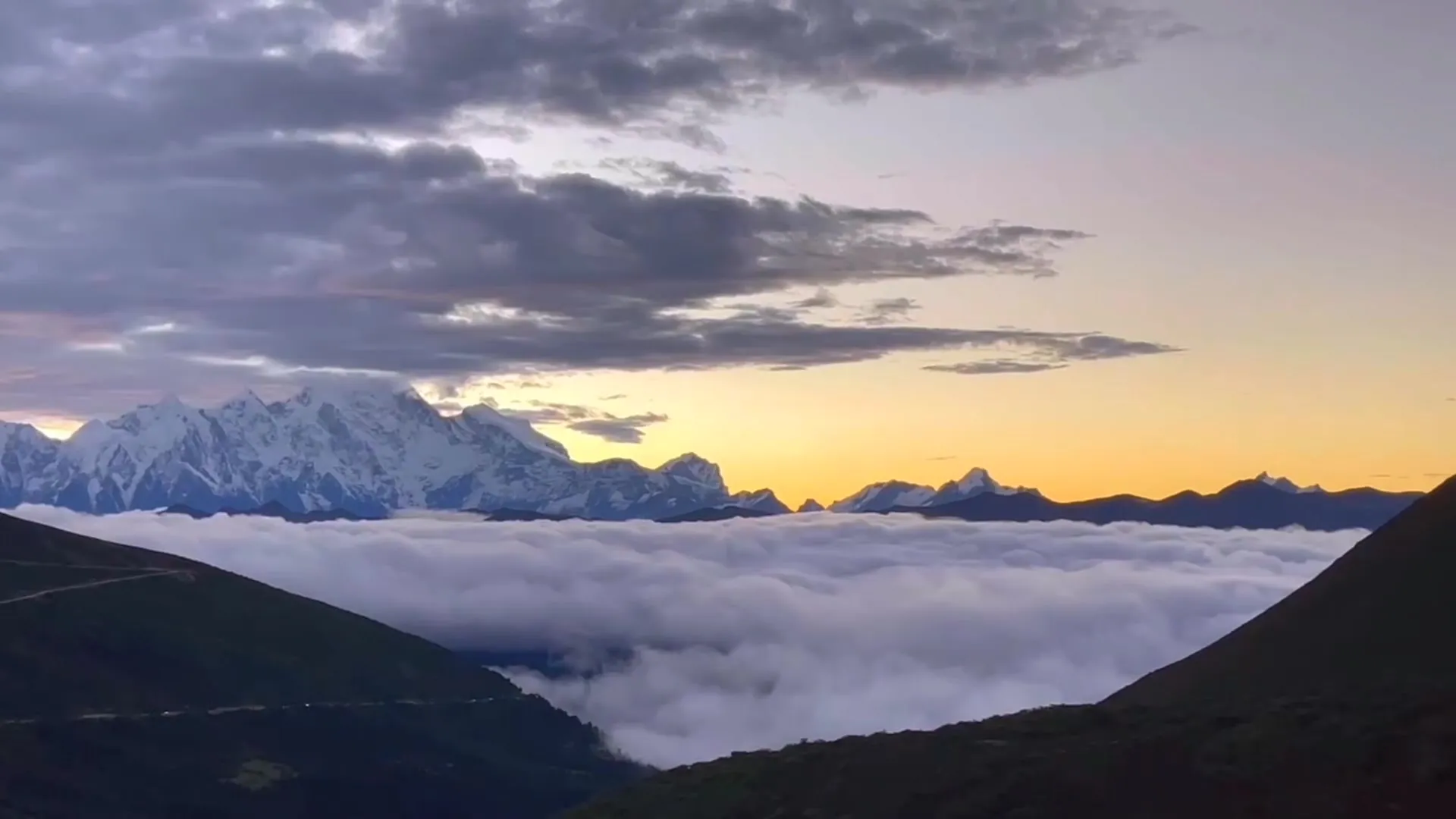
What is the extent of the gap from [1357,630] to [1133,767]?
236 ft

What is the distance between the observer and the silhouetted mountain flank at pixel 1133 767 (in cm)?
7038

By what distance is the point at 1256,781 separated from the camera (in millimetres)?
73000

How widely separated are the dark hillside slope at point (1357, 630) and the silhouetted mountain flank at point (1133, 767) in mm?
3321

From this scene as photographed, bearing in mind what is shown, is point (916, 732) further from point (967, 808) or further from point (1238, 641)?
point (1238, 641)

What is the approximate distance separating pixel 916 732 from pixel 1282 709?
77.7 ft

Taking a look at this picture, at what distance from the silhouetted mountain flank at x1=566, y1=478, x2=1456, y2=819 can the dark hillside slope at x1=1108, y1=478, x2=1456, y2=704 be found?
10.9 ft

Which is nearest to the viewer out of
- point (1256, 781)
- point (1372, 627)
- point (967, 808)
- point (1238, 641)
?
point (1256, 781)

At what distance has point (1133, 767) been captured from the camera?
78.6 meters

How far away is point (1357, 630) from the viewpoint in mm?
140625

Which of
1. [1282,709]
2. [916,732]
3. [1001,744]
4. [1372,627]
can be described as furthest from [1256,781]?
[1372,627]

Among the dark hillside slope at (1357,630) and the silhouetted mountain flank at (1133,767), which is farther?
the dark hillside slope at (1357,630)

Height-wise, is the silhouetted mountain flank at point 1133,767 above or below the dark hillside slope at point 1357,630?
below

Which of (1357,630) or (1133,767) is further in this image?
(1357,630)

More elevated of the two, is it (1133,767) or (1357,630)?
(1357,630)
